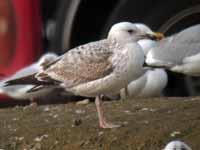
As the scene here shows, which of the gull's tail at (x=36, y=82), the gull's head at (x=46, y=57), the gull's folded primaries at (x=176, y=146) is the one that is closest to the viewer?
the gull's folded primaries at (x=176, y=146)

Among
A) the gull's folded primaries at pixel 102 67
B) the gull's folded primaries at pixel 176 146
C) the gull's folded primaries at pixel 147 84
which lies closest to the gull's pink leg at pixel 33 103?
the gull's folded primaries at pixel 147 84

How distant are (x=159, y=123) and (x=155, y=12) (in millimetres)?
2165

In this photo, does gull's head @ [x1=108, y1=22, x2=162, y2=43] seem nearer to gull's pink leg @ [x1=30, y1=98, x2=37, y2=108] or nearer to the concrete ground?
the concrete ground

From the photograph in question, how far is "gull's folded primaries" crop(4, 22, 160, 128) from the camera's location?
21.5ft

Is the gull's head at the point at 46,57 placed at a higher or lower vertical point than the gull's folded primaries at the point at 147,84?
higher

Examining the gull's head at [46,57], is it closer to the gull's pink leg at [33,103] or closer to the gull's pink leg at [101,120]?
the gull's pink leg at [33,103]

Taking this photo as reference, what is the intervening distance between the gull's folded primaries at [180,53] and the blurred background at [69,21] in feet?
1.88

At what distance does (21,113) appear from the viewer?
779 centimetres

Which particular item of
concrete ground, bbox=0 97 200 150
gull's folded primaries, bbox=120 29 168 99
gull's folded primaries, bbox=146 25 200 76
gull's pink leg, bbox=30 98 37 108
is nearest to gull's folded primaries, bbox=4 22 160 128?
concrete ground, bbox=0 97 200 150

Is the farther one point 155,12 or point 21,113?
point 155,12

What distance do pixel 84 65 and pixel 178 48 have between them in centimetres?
152

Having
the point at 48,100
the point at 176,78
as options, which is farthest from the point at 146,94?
the point at 48,100

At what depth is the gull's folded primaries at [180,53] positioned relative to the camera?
785cm

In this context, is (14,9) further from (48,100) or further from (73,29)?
(48,100)
